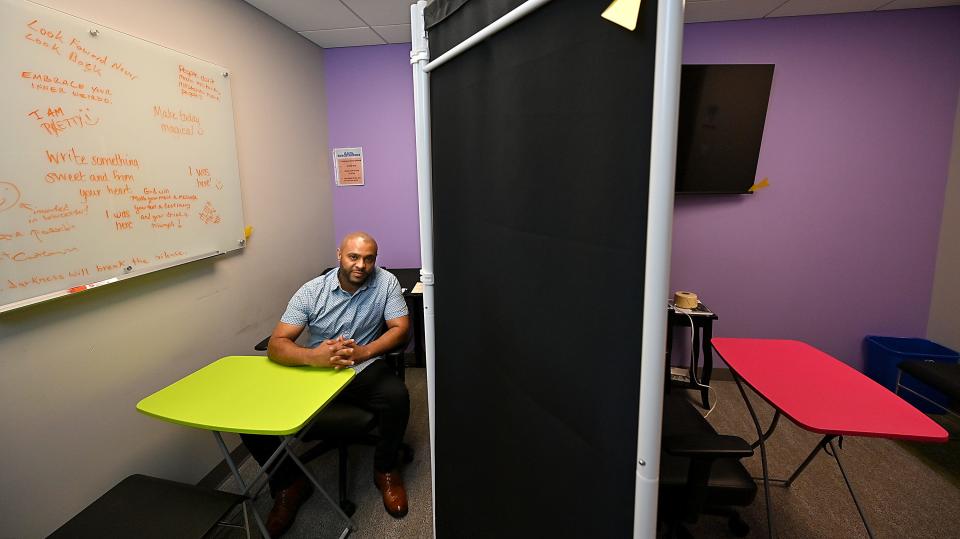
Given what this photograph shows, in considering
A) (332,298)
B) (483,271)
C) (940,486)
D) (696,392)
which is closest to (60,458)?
(332,298)

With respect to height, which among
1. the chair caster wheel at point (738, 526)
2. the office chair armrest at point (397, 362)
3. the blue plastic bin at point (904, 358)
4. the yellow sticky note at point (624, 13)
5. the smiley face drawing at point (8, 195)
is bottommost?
the chair caster wheel at point (738, 526)

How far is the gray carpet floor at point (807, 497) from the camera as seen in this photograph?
1730 mm

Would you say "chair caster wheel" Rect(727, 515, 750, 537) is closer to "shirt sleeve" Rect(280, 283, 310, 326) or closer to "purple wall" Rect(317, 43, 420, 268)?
"shirt sleeve" Rect(280, 283, 310, 326)

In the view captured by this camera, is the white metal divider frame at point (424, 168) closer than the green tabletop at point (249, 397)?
Yes

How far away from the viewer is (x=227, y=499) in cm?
125

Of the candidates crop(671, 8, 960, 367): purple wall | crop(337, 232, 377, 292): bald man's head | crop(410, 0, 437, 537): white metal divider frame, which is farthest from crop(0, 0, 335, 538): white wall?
crop(671, 8, 960, 367): purple wall

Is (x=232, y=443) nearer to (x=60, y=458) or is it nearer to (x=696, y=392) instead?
(x=60, y=458)

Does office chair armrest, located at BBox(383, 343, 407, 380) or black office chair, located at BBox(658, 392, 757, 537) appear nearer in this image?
black office chair, located at BBox(658, 392, 757, 537)

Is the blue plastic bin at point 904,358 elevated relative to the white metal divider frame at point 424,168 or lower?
lower

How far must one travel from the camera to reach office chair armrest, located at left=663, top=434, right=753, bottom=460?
1.19 meters

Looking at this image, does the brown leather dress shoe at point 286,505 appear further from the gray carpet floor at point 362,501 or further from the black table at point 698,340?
the black table at point 698,340

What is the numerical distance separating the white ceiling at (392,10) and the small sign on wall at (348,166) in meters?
0.82

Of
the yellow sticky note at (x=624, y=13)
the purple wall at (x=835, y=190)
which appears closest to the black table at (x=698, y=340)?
the purple wall at (x=835, y=190)

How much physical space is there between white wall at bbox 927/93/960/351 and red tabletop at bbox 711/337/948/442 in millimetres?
1842
